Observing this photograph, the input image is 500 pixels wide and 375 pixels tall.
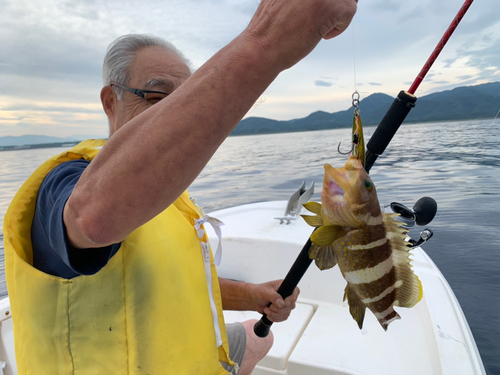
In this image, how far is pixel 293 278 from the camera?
189 centimetres

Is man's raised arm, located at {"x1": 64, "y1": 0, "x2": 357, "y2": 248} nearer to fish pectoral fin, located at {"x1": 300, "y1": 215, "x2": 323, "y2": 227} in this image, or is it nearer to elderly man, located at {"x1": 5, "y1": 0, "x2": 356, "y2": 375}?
elderly man, located at {"x1": 5, "y1": 0, "x2": 356, "y2": 375}

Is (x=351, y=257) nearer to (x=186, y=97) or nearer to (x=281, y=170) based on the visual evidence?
(x=186, y=97)

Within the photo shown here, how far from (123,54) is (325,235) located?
126cm

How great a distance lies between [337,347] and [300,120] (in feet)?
10.5

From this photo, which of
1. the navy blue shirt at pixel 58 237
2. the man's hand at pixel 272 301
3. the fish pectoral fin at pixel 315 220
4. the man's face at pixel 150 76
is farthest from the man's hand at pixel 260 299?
the man's face at pixel 150 76

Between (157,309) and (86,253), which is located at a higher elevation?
(86,253)

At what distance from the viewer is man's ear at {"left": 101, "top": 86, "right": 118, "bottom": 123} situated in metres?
1.67

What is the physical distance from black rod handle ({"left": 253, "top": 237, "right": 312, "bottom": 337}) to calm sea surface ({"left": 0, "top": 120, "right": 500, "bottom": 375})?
680 mm

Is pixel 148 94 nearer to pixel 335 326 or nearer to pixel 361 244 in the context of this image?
pixel 361 244

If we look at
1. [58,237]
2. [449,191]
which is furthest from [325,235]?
[449,191]

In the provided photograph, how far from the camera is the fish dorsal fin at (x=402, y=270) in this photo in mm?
1342

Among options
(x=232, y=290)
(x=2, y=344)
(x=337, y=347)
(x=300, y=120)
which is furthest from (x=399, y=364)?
(x=300, y=120)

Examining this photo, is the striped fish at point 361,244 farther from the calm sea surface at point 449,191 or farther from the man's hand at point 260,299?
the man's hand at point 260,299

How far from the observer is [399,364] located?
2.57m
